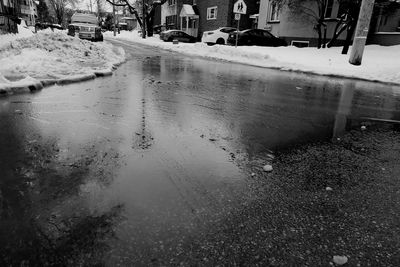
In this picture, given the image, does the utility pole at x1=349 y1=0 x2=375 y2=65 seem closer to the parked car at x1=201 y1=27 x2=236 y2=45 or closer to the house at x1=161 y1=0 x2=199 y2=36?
the parked car at x1=201 y1=27 x2=236 y2=45

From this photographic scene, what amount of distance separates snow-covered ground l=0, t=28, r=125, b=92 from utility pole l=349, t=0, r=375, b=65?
10.4 meters

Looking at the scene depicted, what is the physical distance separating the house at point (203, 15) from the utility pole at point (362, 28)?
21348 millimetres

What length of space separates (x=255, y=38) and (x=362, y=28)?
435 inches

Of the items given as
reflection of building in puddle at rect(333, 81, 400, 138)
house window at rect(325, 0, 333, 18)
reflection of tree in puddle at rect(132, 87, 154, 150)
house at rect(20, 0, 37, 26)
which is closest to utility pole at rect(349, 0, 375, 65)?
reflection of building in puddle at rect(333, 81, 400, 138)

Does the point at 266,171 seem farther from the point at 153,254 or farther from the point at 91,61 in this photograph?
the point at 91,61

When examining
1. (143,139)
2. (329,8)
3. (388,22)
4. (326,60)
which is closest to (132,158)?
(143,139)

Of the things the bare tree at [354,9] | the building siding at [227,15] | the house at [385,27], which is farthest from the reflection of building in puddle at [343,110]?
the building siding at [227,15]

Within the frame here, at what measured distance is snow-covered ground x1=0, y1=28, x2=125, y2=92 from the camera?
8280 mm

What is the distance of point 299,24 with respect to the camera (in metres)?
25.1

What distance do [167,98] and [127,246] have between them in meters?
5.21

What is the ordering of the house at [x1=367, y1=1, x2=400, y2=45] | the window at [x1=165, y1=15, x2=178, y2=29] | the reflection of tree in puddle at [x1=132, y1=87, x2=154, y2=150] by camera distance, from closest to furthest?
the reflection of tree in puddle at [x1=132, y1=87, x2=154, y2=150] < the house at [x1=367, y1=1, x2=400, y2=45] < the window at [x1=165, y1=15, x2=178, y2=29]

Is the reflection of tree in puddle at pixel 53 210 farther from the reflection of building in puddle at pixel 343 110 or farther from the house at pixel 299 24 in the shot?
the house at pixel 299 24

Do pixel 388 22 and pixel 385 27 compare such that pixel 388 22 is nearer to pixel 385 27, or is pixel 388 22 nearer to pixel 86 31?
pixel 385 27

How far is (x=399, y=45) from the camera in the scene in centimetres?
2031
